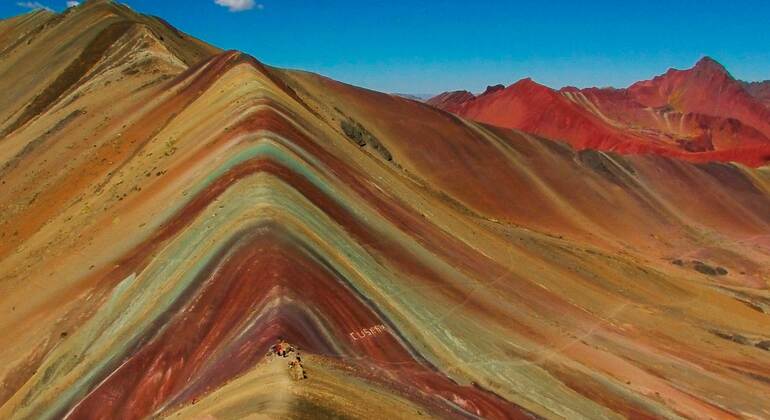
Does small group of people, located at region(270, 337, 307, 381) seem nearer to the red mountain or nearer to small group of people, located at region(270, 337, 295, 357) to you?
small group of people, located at region(270, 337, 295, 357)

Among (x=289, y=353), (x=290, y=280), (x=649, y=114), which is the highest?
(x=649, y=114)

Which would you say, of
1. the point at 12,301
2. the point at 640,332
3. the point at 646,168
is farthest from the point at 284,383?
the point at 646,168

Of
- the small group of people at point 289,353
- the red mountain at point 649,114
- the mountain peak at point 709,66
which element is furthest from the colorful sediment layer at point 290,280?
the mountain peak at point 709,66

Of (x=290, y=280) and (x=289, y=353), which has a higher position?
(x=290, y=280)

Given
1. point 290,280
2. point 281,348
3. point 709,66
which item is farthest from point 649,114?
point 281,348

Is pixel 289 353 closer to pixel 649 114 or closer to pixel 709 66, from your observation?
pixel 649 114

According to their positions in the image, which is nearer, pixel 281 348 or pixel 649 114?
pixel 281 348

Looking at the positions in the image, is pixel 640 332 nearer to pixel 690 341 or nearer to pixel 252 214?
pixel 690 341
